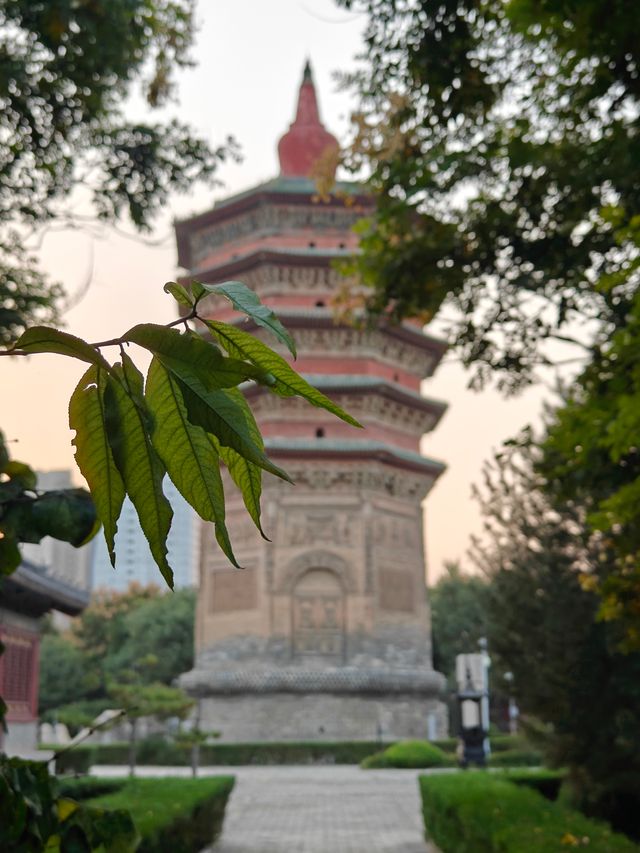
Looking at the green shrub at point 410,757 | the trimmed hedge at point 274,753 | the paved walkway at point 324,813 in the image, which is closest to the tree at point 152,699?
the paved walkway at point 324,813

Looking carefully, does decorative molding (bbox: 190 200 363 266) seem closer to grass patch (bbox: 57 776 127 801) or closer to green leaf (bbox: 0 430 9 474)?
grass patch (bbox: 57 776 127 801)

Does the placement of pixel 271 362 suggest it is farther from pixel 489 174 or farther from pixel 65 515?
pixel 489 174

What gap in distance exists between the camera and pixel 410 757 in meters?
25.5

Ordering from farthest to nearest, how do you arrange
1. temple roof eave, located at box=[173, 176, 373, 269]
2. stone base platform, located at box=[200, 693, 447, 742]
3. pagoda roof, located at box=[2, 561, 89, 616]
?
temple roof eave, located at box=[173, 176, 373, 269] < stone base platform, located at box=[200, 693, 447, 742] < pagoda roof, located at box=[2, 561, 89, 616]

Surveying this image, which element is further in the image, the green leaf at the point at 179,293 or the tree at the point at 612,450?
the tree at the point at 612,450

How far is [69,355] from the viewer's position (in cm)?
82

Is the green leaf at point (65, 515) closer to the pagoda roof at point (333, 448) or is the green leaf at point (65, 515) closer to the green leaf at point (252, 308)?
the green leaf at point (252, 308)

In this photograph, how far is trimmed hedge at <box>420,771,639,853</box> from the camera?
6.52 meters

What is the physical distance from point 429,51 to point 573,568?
6574mm

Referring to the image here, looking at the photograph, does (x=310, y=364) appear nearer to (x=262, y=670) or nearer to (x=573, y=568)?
(x=262, y=670)

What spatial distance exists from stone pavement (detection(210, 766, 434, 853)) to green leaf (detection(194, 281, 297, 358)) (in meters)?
12.2

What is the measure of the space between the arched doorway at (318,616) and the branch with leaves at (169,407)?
1086 inches

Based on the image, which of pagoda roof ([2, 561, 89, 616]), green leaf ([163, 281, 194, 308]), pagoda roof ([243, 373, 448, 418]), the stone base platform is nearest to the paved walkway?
the stone base platform

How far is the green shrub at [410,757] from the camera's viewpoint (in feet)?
82.9
